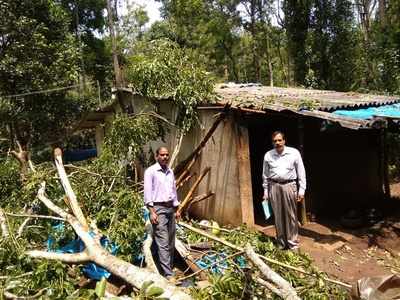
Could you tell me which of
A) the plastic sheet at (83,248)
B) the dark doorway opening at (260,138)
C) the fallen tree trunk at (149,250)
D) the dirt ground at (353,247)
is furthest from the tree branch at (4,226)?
the dark doorway opening at (260,138)

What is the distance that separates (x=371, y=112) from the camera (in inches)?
304

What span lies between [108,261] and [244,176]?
3.51 metres

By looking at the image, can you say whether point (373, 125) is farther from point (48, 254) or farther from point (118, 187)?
point (48, 254)

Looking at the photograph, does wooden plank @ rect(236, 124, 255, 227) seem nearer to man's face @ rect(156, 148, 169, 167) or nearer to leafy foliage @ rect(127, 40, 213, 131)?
leafy foliage @ rect(127, 40, 213, 131)

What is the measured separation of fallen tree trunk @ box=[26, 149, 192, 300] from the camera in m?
3.87

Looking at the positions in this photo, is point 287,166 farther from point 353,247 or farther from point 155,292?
point 155,292

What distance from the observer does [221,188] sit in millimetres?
8102

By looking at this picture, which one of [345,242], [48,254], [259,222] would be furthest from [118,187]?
[345,242]

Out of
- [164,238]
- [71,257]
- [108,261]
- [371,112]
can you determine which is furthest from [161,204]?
[371,112]

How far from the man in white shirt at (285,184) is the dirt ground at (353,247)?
704mm

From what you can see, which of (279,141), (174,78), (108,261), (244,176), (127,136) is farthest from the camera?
(174,78)

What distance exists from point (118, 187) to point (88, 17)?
1675 centimetres

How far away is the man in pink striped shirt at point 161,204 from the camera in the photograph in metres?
5.11

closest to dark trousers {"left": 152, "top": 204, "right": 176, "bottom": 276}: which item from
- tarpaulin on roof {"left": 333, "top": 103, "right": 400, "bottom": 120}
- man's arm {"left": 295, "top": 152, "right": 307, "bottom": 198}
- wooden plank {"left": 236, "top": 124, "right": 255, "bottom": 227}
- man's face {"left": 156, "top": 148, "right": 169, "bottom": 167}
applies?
man's face {"left": 156, "top": 148, "right": 169, "bottom": 167}
